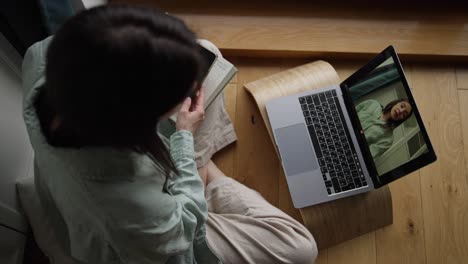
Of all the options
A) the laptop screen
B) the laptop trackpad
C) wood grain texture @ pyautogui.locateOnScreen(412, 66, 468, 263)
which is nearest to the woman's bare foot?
the laptop trackpad

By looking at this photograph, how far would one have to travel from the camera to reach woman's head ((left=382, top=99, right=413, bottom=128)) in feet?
2.84

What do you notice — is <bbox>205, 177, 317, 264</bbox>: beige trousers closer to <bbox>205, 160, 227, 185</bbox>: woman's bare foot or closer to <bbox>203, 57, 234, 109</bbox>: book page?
<bbox>205, 160, 227, 185</bbox>: woman's bare foot

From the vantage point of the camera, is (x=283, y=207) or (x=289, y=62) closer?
(x=283, y=207)

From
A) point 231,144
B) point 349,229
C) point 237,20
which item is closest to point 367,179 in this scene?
point 349,229

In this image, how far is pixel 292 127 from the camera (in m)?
1.05

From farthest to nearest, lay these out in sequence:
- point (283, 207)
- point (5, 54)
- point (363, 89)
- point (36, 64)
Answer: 1. point (283, 207)
2. point (363, 89)
3. point (5, 54)
4. point (36, 64)

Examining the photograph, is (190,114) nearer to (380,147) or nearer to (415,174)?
(380,147)

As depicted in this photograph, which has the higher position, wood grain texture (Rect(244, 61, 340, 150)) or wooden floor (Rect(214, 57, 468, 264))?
wood grain texture (Rect(244, 61, 340, 150))

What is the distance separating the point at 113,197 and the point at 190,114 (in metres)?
0.33

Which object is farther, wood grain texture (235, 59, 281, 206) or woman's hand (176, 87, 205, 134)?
wood grain texture (235, 59, 281, 206)

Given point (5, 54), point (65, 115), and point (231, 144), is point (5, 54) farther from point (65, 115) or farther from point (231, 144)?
point (231, 144)

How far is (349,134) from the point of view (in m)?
1.01

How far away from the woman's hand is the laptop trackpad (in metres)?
0.27

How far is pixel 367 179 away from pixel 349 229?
0.15m
